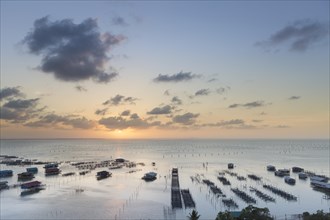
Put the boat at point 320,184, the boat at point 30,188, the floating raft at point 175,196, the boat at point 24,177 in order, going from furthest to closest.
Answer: the boat at point 24,177 → the boat at point 320,184 → the boat at point 30,188 → the floating raft at point 175,196

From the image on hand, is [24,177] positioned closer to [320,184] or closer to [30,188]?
[30,188]

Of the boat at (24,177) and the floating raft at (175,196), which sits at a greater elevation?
the floating raft at (175,196)

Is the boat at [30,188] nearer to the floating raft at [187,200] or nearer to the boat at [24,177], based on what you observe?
the boat at [24,177]

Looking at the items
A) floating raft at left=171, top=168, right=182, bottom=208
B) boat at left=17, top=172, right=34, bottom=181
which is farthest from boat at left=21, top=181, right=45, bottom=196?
floating raft at left=171, top=168, right=182, bottom=208

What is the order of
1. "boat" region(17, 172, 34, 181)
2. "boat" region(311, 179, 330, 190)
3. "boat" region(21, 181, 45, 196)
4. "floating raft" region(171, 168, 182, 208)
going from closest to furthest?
"floating raft" region(171, 168, 182, 208)
"boat" region(21, 181, 45, 196)
"boat" region(311, 179, 330, 190)
"boat" region(17, 172, 34, 181)

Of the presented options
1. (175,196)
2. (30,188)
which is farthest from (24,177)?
(175,196)

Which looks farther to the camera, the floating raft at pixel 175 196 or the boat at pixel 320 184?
the boat at pixel 320 184

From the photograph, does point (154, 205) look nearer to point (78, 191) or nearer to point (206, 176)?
point (78, 191)

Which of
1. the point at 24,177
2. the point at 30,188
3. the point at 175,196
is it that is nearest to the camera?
the point at 175,196

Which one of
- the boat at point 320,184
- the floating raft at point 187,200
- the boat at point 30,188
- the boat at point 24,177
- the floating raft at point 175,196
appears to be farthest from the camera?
the boat at point 24,177

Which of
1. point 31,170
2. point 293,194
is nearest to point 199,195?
point 293,194

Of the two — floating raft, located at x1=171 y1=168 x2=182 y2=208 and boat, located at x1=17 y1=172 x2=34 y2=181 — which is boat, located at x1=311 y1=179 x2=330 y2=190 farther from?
boat, located at x1=17 y1=172 x2=34 y2=181

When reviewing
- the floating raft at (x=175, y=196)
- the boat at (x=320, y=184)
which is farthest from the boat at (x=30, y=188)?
the boat at (x=320, y=184)

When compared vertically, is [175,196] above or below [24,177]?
above
